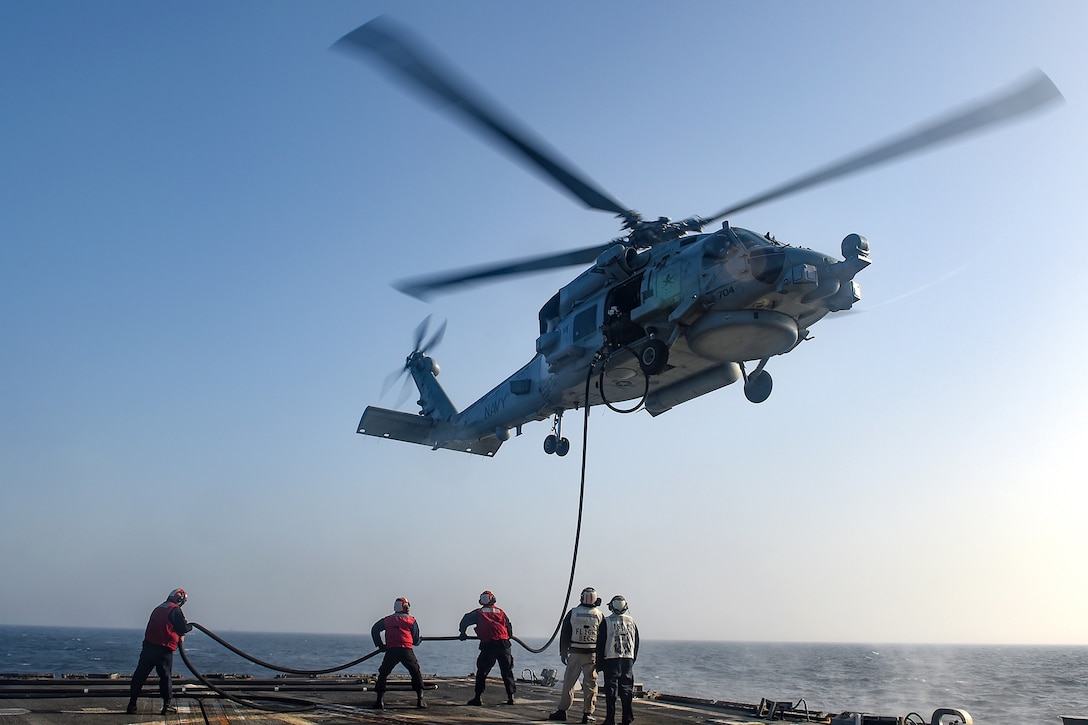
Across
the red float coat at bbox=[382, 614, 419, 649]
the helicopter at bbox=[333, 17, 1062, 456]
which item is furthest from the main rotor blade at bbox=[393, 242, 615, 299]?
the red float coat at bbox=[382, 614, 419, 649]

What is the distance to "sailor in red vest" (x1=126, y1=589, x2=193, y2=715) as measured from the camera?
353 inches

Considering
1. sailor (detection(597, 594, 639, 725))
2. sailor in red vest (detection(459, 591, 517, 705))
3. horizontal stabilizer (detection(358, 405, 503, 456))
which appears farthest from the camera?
horizontal stabilizer (detection(358, 405, 503, 456))

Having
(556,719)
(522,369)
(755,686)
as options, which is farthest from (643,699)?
(755,686)

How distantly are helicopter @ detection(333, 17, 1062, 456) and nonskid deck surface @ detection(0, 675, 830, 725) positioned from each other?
4.91 m

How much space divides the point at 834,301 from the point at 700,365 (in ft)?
8.78

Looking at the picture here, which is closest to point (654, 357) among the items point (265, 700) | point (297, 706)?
point (297, 706)

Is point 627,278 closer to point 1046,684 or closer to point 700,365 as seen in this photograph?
point 700,365

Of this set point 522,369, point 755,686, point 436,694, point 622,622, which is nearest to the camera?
point 622,622

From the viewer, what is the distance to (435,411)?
68.2 ft

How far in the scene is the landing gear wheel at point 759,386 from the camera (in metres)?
13.2

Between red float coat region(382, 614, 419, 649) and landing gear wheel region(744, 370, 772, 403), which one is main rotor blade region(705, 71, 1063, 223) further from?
red float coat region(382, 614, 419, 649)

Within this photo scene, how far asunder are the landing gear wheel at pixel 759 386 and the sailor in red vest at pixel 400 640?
697 cm

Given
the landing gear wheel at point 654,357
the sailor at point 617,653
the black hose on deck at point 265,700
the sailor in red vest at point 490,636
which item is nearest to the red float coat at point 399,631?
the sailor in red vest at point 490,636

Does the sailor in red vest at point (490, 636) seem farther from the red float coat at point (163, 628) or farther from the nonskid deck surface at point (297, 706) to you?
the red float coat at point (163, 628)
